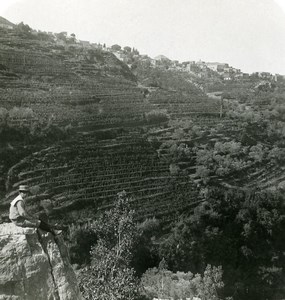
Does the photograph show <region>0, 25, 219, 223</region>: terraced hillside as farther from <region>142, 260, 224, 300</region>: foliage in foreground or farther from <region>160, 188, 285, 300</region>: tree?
<region>142, 260, 224, 300</region>: foliage in foreground

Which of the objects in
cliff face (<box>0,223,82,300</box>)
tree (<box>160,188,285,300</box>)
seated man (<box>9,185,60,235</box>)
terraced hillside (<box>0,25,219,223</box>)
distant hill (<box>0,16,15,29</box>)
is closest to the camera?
cliff face (<box>0,223,82,300</box>)

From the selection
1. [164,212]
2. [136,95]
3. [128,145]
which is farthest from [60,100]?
[164,212]

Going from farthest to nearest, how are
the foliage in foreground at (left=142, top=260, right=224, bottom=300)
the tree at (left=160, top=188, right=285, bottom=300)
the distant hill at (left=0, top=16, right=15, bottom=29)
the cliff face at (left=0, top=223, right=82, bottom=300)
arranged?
the distant hill at (left=0, top=16, right=15, bottom=29) < the tree at (left=160, top=188, right=285, bottom=300) < the foliage in foreground at (left=142, top=260, right=224, bottom=300) < the cliff face at (left=0, top=223, right=82, bottom=300)

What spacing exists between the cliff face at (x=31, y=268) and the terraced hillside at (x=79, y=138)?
54.1 ft

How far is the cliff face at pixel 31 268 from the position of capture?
6.87 metres

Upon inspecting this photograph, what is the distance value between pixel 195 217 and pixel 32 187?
10999mm

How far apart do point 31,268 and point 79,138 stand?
74.8 feet

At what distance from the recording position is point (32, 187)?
24109 millimetres

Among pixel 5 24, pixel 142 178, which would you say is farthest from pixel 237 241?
pixel 5 24

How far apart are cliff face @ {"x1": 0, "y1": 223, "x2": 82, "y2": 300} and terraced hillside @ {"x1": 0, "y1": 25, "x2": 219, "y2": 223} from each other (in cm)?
1647

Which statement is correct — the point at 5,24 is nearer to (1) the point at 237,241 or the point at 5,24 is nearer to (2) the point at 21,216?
(1) the point at 237,241

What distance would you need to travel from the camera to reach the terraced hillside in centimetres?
2552

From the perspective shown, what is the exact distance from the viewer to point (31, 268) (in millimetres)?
6973

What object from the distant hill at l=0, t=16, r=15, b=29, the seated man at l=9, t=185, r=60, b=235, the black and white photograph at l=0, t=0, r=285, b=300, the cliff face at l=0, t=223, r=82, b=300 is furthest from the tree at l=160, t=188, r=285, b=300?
the distant hill at l=0, t=16, r=15, b=29
